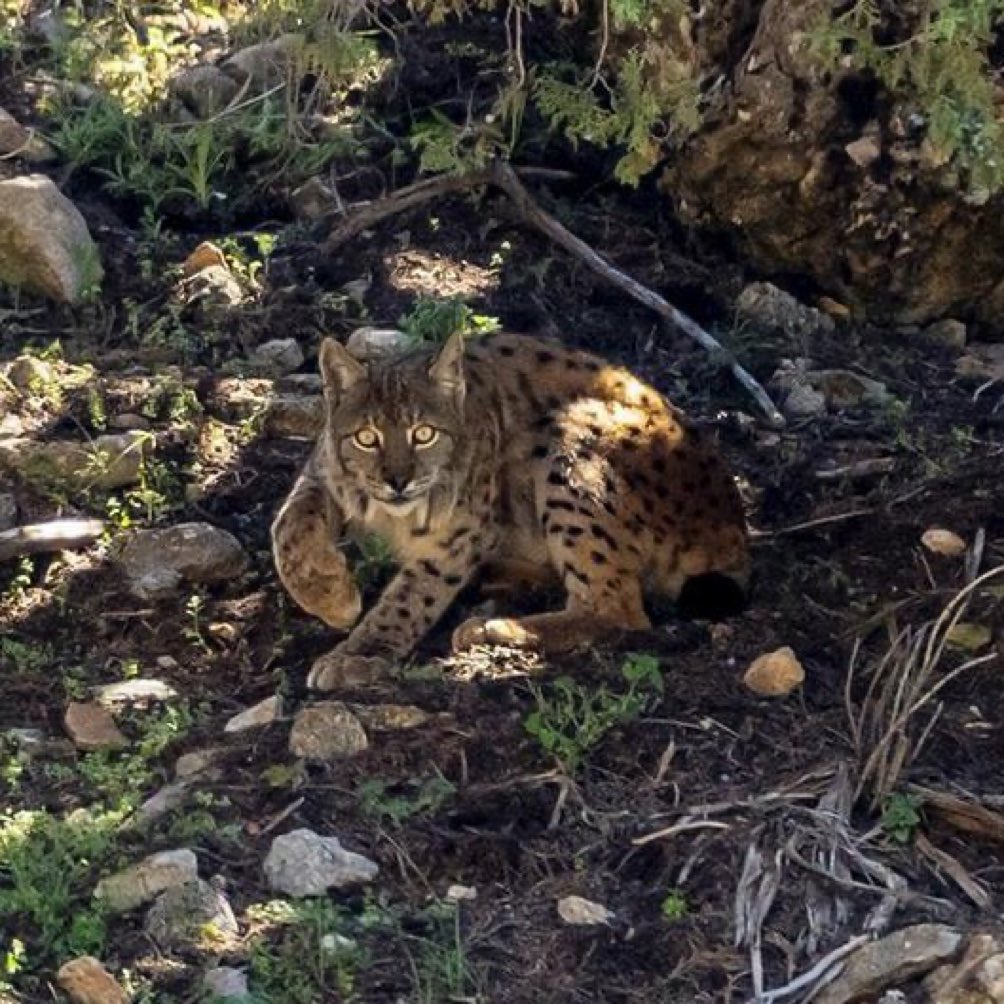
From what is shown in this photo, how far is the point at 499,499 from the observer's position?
650 centimetres

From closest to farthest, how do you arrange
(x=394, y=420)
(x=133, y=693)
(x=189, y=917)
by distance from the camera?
(x=189, y=917) → (x=133, y=693) → (x=394, y=420)

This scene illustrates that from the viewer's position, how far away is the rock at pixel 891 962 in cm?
423

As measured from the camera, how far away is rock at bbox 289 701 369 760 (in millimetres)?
5203

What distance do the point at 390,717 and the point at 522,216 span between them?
10.1 ft

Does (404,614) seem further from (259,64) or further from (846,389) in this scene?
(259,64)

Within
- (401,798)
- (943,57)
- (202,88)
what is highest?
(943,57)

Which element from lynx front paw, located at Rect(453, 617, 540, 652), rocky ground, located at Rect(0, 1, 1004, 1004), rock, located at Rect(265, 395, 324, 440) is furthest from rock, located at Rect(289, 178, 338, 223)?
lynx front paw, located at Rect(453, 617, 540, 652)

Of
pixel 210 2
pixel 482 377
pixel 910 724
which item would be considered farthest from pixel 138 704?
pixel 210 2

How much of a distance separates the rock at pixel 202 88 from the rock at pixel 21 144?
1.98 ft

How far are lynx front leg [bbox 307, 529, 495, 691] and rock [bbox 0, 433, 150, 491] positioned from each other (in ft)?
3.10

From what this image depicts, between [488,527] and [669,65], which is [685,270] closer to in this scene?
[669,65]

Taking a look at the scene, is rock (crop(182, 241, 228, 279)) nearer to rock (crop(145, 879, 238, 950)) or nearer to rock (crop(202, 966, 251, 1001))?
rock (crop(145, 879, 238, 950))

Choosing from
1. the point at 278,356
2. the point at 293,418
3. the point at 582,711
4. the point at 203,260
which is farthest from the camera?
the point at 203,260

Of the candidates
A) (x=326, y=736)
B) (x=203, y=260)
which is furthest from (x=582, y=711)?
(x=203, y=260)
